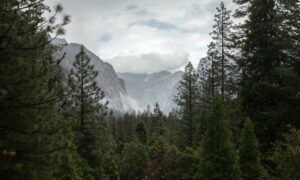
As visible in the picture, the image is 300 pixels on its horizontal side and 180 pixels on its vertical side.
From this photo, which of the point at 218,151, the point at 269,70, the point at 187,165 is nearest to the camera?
the point at 218,151

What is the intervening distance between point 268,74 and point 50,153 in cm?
1697

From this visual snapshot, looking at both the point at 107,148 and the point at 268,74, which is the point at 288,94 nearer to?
the point at 268,74

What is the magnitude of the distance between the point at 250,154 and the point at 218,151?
Answer: 1.98m

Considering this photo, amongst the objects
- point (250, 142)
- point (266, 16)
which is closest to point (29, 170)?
point (250, 142)

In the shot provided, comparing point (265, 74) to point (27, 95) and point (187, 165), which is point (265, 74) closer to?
point (187, 165)

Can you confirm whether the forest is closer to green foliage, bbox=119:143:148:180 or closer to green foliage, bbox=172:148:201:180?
green foliage, bbox=172:148:201:180

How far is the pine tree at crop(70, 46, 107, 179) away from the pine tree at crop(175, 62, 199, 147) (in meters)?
12.7

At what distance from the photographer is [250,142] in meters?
20.8

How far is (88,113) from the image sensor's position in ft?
101

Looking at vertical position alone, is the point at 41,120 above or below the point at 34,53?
below

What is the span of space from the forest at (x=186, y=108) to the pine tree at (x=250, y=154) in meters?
0.05

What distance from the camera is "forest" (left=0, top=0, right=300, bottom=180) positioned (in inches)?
407

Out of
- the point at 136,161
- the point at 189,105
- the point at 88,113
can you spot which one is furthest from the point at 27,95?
the point at 136,161

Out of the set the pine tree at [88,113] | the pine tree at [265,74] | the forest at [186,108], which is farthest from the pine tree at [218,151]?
the pine tree at [88,113]
